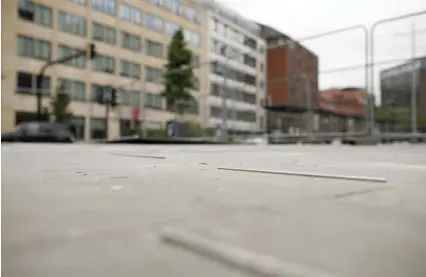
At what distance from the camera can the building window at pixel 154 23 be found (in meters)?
1.93

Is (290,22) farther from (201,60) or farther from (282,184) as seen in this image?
(201,60)

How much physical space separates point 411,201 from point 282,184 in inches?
11.6

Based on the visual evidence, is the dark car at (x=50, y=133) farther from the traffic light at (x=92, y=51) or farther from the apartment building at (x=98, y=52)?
the traffic light at (x=92, y=51)

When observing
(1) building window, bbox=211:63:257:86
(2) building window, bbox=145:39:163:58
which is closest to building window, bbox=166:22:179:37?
(2) building window, bbox=145:39:163:58

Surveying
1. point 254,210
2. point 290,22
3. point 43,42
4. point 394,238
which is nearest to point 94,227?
point 254,210

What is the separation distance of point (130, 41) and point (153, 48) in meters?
0.45

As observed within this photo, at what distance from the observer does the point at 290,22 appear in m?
1.29

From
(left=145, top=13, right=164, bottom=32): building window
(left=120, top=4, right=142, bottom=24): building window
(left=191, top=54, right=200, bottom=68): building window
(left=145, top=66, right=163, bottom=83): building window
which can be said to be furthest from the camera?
(left=191, top=54, right=200, bottom=68): building window

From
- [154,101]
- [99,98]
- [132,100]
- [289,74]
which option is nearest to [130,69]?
[99,98]

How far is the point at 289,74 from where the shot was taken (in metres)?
2.65

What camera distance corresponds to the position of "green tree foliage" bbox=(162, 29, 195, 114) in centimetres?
327

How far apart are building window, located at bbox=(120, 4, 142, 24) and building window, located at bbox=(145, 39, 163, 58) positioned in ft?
2.87

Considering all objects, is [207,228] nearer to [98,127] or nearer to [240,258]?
[240,258]

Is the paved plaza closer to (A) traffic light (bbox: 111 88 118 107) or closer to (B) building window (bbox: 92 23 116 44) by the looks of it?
(B) building window (bbox: 92 23 116 44)
